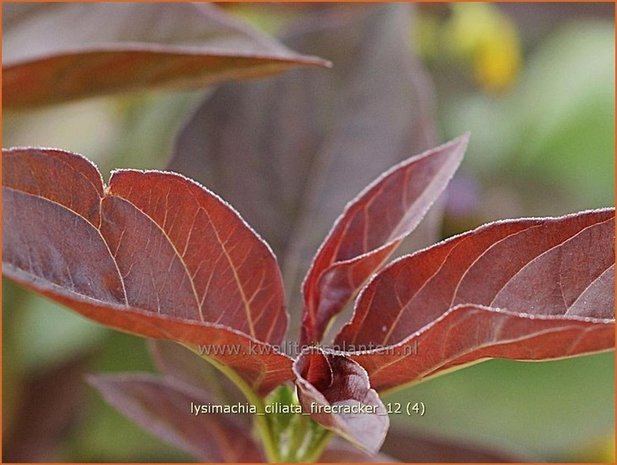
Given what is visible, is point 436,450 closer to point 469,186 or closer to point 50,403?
point 469,186

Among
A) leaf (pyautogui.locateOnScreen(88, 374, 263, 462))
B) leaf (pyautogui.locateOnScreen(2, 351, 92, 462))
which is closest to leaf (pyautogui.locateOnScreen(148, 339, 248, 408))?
leaf (pyautogui.locateOnScreen(88, 374, 263, 462))

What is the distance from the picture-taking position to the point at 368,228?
47 cm

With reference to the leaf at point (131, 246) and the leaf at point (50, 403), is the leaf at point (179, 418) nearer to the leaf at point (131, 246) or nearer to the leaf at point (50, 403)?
the leaf at point (131, 246)

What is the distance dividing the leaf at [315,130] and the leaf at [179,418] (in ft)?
0.37

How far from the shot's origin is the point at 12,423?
2.72 feet

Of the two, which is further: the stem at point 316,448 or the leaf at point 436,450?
the leaf at point 436,450

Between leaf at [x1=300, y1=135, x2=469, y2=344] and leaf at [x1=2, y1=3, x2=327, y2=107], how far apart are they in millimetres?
108

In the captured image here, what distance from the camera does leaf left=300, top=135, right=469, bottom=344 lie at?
1.48ft

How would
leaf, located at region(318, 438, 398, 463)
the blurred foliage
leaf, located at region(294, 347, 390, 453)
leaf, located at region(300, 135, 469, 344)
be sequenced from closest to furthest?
1. leaf, located at region(294, 347, 390, 453)
2. leaf, located at region(300, 135, 469, 344)
3. leaf, located at region(318, 438, 398, 463)
4. the blurred foliage

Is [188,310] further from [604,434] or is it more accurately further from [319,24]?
[604,434]

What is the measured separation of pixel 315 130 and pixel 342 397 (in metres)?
0.36

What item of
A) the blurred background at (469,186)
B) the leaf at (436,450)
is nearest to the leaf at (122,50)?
the blurred background at (469,186)

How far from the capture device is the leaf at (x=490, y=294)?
1.21 ft

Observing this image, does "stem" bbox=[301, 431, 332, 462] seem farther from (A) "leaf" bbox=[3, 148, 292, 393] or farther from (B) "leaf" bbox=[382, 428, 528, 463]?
(B) "leaf" bbox=[382, 428, 528, 463]
